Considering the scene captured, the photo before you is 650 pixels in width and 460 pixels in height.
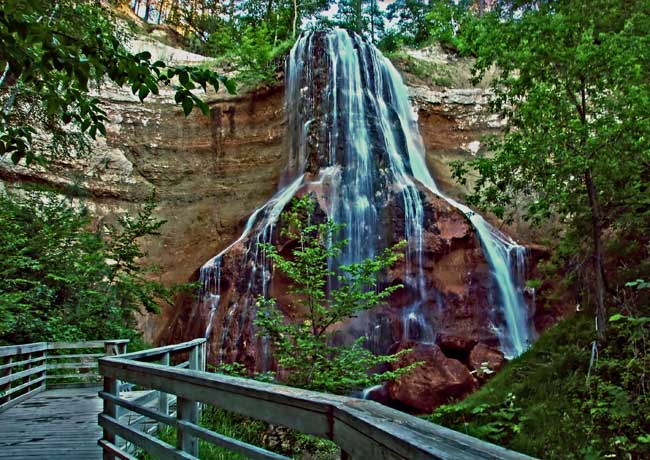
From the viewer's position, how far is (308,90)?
18.4m

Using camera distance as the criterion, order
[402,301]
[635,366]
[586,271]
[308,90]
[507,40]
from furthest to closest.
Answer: [308,90] < [402,301] < [586,271] < [507,40] < [635,366]

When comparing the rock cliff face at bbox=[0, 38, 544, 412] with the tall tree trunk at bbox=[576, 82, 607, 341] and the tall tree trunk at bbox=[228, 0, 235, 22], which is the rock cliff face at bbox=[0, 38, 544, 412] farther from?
the tall tree trunk at bbox=[228, 0, 235, 22]

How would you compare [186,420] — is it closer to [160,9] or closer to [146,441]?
[146,441]

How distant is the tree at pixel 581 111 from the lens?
247 inches

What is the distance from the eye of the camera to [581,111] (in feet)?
23.0

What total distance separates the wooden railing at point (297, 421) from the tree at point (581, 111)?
17.7ft

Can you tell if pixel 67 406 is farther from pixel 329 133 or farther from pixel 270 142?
pixel 270 142

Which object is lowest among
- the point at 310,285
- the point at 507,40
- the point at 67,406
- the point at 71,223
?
the point at 67,406

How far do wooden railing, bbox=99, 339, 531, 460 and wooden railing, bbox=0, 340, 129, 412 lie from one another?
453cm

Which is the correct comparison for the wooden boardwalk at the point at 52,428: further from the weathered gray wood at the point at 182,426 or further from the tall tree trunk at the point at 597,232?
the tall tree trunk at the point at 597,232

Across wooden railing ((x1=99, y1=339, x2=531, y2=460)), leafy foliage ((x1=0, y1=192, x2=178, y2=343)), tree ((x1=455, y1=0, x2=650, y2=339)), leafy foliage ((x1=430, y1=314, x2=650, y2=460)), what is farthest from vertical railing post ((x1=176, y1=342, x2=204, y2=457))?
leafy foliage ((x1=0, y1=192, x2=178, y2=343))

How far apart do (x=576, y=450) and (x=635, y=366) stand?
1.25m

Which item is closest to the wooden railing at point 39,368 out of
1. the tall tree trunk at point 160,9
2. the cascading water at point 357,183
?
the cascading water at point 357,183

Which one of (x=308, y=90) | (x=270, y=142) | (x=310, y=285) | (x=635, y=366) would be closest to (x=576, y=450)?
(x=635, y=366)
